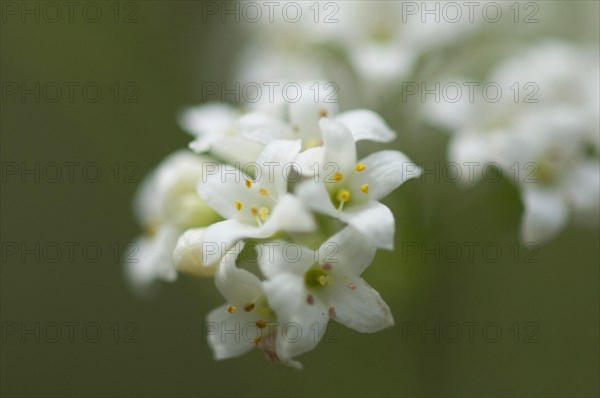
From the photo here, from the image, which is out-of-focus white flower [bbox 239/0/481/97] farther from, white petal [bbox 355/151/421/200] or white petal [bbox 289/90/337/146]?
white petal [bbox 355/151/421/200]

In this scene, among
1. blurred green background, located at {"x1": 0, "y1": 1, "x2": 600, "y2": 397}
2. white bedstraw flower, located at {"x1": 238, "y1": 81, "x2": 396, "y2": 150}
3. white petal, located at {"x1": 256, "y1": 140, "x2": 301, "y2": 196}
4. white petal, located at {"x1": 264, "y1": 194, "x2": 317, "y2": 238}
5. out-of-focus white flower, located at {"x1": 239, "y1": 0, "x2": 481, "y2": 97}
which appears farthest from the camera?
blurred green background, located at {"x1": 0, "y1": 1, "x2": 600, "y2": 397}

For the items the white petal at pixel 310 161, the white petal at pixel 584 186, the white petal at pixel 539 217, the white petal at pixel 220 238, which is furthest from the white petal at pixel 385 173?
the white petal at pixel 584 186

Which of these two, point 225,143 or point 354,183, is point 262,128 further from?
point 354,183

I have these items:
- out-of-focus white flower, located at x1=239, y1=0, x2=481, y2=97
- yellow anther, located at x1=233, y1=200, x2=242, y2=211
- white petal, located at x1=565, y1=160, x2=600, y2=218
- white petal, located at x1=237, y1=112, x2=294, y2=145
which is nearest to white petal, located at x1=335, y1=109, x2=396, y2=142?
white petal, located at x1=237, y1=112, x2=294, y2=145

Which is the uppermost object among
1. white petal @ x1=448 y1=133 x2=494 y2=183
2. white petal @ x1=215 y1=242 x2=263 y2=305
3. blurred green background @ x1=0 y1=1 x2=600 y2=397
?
white petal @ x1=448 y1=133 x2=494 y2=183

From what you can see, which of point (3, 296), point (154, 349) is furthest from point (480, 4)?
point (3, 296)

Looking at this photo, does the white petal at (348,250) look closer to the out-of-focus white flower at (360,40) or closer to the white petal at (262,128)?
the white petal at (262,128)
